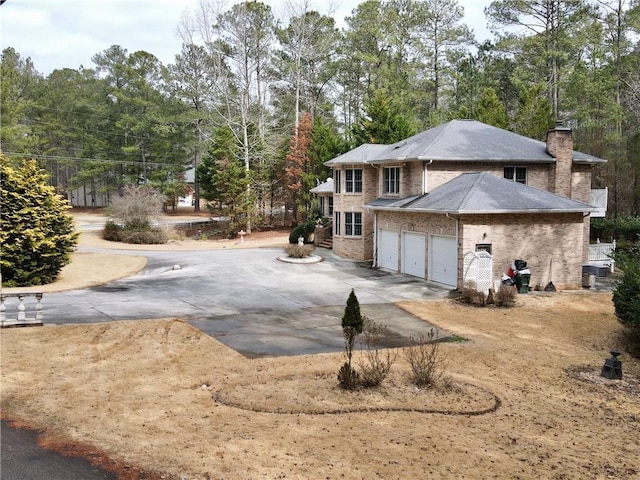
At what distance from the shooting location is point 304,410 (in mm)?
9812

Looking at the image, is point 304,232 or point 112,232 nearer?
point 304,232

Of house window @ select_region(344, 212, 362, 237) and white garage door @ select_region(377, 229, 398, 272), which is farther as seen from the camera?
house window @ select_region(344, 212, 362, 237)

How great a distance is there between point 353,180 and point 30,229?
54.7 feet

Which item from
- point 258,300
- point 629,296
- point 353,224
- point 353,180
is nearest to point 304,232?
point 353,224

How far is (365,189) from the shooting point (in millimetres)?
31453

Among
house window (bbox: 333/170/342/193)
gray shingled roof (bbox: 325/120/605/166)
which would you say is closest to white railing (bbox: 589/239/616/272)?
gray shingled roof (bbox: 325/120/605/166)

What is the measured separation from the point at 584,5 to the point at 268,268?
122 feet

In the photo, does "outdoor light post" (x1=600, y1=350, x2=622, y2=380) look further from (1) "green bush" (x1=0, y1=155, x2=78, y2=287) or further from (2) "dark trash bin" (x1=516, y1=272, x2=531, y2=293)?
(1) "green bush" (x1=0, y1=155, x2=78, y2=287)

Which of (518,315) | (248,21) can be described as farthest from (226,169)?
(518,315)

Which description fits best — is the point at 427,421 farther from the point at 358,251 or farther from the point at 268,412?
the point at 358,251

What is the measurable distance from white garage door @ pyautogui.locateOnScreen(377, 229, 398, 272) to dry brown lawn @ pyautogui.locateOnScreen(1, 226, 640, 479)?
11523 mm

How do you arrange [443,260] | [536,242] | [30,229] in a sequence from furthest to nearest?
[443,260]
[536,242]
[30,229]

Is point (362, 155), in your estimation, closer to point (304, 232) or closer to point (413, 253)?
Result: point (304, 232)

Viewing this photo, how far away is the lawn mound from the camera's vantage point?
9.99 meters
